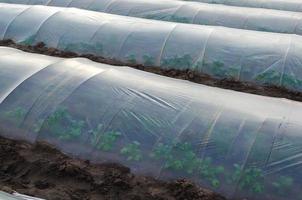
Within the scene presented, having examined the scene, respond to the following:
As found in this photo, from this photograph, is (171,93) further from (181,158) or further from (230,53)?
(230,53)

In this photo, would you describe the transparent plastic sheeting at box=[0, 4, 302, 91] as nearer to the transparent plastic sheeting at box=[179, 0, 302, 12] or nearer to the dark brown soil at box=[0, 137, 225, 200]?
the transparent plastic sheeting at box=[179, 0, 302, 12]

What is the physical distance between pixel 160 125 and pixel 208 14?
8.15 metres

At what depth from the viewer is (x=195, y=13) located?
14.7 metres

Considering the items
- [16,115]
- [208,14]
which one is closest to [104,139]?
[16,115]

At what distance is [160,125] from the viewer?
24.0 ft

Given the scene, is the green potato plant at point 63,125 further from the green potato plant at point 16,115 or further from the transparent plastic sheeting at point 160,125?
the green potato plant at point 16,115

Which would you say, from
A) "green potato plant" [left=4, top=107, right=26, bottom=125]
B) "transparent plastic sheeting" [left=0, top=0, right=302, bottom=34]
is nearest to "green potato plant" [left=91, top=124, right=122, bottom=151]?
"green potato plant" [left=4, top=107, right=26, bottom=125]

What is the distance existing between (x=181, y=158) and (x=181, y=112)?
929 millimetres

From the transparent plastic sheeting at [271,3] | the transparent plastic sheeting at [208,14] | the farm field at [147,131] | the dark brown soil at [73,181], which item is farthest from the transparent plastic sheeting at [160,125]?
the transparent plastic sheeting at [271,3]

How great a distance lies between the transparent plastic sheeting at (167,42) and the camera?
34.7 ft

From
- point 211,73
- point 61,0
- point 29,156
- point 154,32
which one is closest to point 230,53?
point 211,73

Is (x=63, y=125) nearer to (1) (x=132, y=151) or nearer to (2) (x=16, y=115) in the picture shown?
(2) (x=16, y=115)

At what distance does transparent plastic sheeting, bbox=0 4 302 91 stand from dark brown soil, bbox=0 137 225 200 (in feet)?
15.6

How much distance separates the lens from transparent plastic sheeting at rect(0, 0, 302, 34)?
44.9 ft
